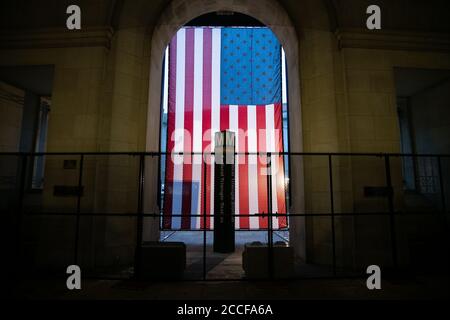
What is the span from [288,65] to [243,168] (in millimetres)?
5480

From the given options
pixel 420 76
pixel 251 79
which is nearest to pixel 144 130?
pixel 251 79

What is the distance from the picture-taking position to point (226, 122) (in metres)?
12.8

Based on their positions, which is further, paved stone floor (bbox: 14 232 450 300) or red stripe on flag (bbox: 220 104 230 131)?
red stripe on flag (bbox: 220 104 230 131)

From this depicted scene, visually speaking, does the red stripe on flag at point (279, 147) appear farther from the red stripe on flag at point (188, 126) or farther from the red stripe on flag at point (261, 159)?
the red stripe on flag at point (188, 126)

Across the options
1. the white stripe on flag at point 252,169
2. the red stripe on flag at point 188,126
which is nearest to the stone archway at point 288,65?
the white stripe on flag at point 252,169

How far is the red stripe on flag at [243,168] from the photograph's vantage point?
1230 cm

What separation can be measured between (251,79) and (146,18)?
6709 millimetres

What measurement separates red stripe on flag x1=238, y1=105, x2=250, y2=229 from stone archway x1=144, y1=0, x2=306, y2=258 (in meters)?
4.05

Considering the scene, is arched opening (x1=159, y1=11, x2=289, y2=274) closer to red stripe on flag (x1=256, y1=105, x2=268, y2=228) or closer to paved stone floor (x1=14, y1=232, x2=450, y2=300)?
red stripe on flag (x1=256, y1=105, x2=268, y2=228)

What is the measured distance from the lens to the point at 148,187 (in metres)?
7.46

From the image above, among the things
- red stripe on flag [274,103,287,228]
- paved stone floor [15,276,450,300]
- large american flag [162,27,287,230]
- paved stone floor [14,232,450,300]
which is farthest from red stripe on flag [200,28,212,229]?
paved stone floor [15,276,450,300]

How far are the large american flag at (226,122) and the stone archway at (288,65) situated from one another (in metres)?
4.07

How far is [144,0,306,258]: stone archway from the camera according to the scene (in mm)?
7535
